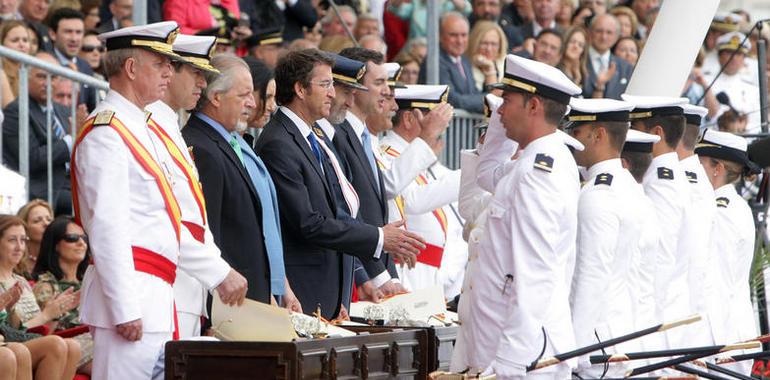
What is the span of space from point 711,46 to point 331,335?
484 inches

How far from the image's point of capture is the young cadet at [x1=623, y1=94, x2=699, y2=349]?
8.77 meters

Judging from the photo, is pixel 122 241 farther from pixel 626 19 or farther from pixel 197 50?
pixel 626 19

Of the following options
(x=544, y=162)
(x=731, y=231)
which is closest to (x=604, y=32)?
(x=731, y=231)

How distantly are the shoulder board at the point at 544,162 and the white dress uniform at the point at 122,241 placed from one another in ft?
4.67

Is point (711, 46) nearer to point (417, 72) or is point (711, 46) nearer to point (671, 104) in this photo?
point (417, 72)

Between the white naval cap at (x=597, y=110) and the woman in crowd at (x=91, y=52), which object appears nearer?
the white naval cap at (x=597, y=110)

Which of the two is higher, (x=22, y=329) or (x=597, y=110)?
(x=597, y=110)

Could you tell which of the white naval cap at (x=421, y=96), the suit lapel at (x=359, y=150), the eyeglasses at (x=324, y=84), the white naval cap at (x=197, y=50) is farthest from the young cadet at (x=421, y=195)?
the white naval cap at (x=197, y=50)

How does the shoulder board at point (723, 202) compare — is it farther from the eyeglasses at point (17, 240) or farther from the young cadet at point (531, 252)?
the eyeglasses at point (17, 240)

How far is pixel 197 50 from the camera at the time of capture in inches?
283

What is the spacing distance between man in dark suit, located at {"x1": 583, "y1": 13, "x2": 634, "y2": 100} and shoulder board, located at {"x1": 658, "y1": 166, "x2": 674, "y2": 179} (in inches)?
245

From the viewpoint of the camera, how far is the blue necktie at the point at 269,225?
24.7 feet

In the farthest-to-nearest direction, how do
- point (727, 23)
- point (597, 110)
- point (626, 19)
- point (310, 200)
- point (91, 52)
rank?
1. point (727, 23)
2. point (626, 19)
3. point (91, 52)
4. point (310, 200)
5. point (597, 110)

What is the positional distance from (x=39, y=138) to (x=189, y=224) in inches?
146
